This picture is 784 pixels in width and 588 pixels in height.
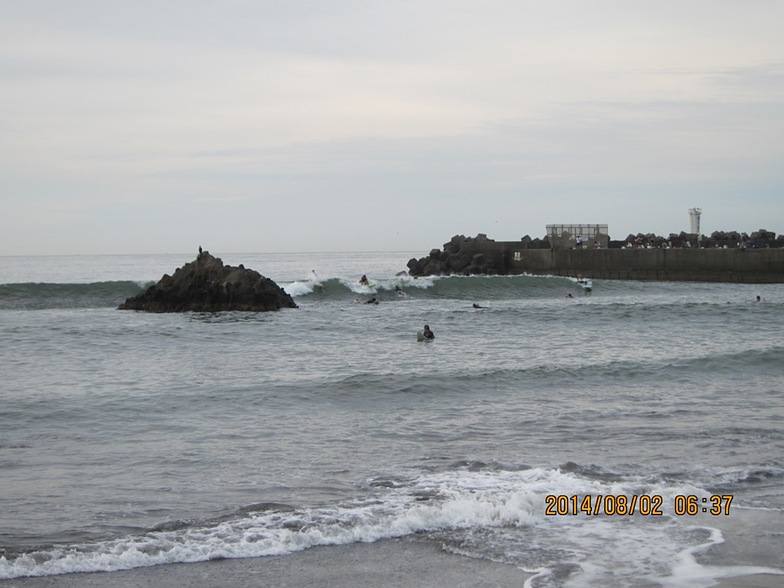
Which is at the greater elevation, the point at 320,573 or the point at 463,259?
the point at 463,259

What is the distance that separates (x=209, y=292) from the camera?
30.1 metres

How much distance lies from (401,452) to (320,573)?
3.80 m

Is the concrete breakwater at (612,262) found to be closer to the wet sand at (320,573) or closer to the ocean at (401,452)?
the ocean at (401,452)

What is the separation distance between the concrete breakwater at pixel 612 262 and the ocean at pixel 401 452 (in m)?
25.4

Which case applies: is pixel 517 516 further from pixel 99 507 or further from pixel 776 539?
pixel 99 507

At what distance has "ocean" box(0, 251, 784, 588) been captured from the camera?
22.5ft

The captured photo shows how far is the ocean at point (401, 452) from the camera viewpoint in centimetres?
684

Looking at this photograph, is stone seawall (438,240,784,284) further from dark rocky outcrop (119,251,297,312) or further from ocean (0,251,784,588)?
ocean (0,251,784,588)

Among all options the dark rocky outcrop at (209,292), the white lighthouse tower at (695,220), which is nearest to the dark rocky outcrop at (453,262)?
the white lighthouse tower at (695,220)

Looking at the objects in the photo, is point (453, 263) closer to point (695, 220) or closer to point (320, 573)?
point (695, 220)
